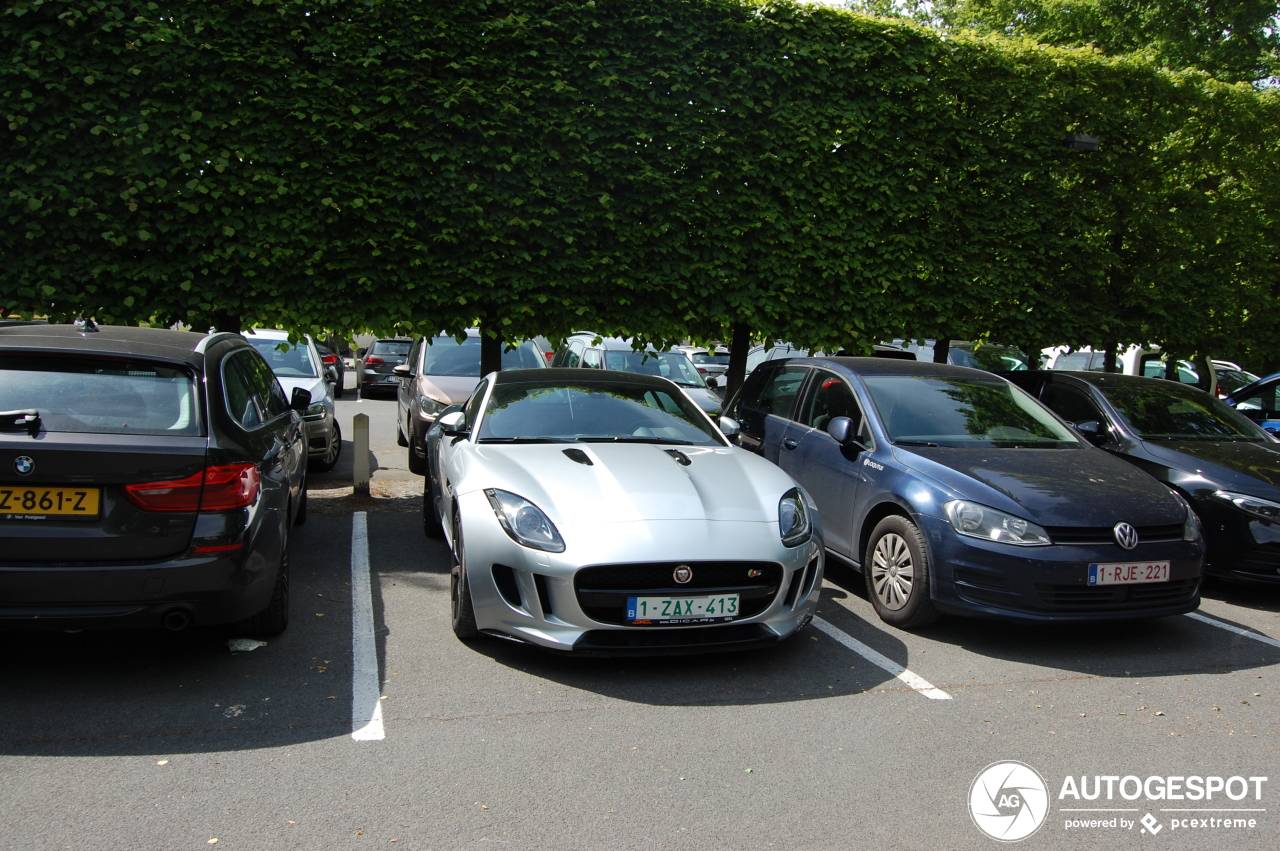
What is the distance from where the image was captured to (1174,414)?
8258mm

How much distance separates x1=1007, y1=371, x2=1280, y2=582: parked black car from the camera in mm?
6910

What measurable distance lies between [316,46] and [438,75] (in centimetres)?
105

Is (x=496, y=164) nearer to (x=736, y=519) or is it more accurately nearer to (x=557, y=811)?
(x=736, y=519)

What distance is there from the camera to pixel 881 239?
10.2 metres

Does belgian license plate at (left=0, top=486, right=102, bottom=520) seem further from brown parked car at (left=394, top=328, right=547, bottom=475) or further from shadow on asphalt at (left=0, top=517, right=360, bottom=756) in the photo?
brown parked car at (left=394, top=328, right=547, bottom=475)

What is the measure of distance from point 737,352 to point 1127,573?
562cm

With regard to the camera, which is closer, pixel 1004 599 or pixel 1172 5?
pixel 1004 599

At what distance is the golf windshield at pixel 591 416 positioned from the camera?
6.26 m

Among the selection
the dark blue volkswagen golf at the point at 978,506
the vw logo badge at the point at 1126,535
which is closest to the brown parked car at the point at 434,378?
the dark blue volkswagen golf at the point at 978,506

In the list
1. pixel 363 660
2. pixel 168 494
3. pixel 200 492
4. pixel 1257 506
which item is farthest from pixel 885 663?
pixel 168 494

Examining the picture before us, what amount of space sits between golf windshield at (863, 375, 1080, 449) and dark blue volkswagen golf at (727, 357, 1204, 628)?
0.05 feet

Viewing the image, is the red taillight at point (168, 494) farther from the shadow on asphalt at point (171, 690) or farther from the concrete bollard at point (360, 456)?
the concrete bollard at point (360, 456)

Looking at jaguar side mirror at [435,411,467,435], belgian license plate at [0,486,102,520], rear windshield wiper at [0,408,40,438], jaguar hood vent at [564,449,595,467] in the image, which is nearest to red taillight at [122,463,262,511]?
belgian license plate at [0,486,102,520]

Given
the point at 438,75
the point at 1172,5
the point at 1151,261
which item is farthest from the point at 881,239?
the point at 1172,5
